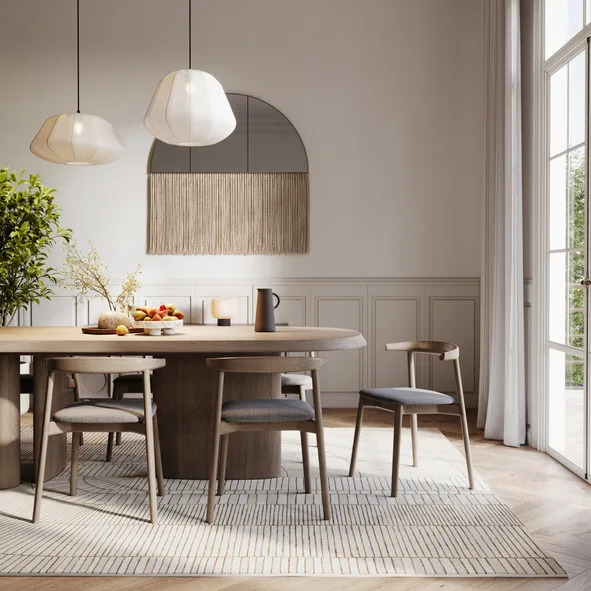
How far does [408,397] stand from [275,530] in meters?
0.89

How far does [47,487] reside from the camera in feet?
11.6

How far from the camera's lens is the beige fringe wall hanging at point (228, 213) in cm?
595

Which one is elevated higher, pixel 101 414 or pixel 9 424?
pixel 101 414

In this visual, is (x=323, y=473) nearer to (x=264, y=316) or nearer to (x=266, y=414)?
(x=266, y=414)

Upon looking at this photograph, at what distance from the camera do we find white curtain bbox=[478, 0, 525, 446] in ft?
15.3

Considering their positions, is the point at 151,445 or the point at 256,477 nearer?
the point at 151,445

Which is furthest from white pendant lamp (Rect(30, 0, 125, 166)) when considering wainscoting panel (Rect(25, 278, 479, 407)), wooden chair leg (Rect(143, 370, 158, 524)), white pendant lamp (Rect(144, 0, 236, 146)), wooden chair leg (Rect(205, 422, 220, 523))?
wainscoting panel (Rect(25, 278, 479, 407))

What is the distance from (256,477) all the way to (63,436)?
107 centimetres

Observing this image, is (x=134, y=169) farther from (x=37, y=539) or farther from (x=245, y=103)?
(x=37, y=539)

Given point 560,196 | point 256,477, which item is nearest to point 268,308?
point 256,477

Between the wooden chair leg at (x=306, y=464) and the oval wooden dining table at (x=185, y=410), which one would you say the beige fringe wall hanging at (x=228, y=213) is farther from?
the wooden chair leg at (x=306, y=464)

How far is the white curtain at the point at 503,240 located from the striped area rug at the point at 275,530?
38.6 inches

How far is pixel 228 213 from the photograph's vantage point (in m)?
5.96

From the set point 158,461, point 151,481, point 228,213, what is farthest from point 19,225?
point 151,481
